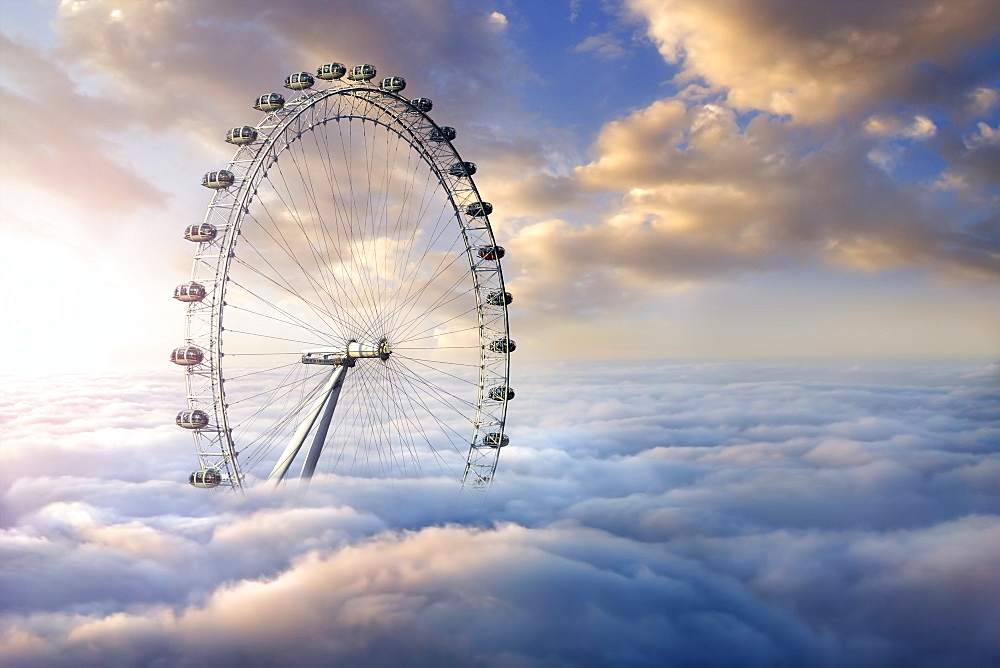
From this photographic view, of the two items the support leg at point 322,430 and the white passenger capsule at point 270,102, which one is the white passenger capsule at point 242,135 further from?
the support leg at point 322,430

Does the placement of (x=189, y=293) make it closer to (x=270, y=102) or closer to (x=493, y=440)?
(x=270, y=102)

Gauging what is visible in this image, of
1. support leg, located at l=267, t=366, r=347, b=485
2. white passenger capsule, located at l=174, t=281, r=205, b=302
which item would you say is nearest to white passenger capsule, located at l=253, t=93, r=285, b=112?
white passenger capsule, located at l=174, t=281, r=205, b=302

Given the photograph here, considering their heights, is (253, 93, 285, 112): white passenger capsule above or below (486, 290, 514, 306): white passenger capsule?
above

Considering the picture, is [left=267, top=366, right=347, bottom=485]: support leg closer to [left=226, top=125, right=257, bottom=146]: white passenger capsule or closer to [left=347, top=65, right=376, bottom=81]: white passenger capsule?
[left=226, top=125, right=257, bottom=146]: white passenger capsule

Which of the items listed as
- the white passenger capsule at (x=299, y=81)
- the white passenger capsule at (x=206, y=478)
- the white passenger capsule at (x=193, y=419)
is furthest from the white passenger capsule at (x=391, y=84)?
the white passenger capsule at (x=206, y=478)

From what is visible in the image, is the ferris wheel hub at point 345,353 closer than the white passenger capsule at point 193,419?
No

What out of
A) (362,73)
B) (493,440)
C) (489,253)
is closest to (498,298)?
(489,253)
